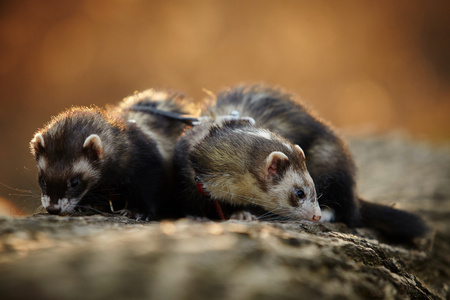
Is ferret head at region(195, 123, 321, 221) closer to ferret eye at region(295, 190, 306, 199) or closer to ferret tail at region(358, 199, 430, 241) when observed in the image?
ferret eye at region(295, 190, 306, 199)

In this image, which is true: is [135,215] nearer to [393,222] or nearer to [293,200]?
[293,200]

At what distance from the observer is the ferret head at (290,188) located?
266cm

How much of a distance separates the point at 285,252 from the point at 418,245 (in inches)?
86.8

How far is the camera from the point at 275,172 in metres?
2.69

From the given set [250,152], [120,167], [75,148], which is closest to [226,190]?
[250,152]

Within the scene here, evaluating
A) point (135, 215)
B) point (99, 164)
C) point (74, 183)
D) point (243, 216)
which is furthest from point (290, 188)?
point (74, 183)

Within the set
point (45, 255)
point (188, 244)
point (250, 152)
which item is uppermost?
point (250, 152)

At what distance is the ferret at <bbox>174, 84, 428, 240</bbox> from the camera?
272cm

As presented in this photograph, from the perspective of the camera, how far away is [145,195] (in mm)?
2846

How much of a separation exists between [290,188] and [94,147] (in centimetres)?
133

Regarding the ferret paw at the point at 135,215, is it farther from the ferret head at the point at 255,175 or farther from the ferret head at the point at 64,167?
the ferret head at the point at 255,175

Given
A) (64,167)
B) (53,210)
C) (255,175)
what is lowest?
(53,210)

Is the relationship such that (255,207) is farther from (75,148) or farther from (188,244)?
(188,244)

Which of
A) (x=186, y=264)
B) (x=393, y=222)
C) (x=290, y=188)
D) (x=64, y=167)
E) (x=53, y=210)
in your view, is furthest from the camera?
(x=393, y=222)
